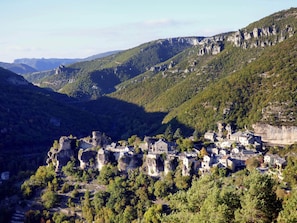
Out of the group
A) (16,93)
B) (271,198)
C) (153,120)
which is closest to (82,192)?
(271,198)

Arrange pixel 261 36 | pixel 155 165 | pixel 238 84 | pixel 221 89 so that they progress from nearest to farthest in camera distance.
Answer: pixel 155 165, pixel 238 84, pixel 221 89, pixel 261 36

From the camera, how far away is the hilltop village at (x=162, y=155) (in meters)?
39.2

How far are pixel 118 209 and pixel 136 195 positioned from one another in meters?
2.12

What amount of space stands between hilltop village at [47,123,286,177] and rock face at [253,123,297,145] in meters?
6.48

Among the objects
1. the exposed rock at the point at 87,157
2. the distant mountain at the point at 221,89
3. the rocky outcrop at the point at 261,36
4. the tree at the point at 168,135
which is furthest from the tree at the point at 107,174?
the rocky outcrop at the point at 261,36

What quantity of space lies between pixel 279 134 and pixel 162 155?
1951 cm

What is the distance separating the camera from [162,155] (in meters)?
41.9

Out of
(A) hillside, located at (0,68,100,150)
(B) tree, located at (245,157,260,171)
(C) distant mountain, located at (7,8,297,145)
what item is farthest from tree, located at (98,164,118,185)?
(A) hillside, located at (0,68,100,150)

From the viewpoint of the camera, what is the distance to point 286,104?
60.0 m

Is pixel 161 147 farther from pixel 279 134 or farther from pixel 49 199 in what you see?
pixel 279 134

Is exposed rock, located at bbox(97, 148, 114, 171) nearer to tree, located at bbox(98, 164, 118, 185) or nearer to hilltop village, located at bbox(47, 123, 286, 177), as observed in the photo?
hilltop village, located at bbox(47, 123, 286, 177)

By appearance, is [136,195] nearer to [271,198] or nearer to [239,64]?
[271,198]

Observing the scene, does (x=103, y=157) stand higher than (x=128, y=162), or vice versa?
(x=103, y=157)

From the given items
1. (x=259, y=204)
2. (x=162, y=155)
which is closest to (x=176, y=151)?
(x=162, y=155)
